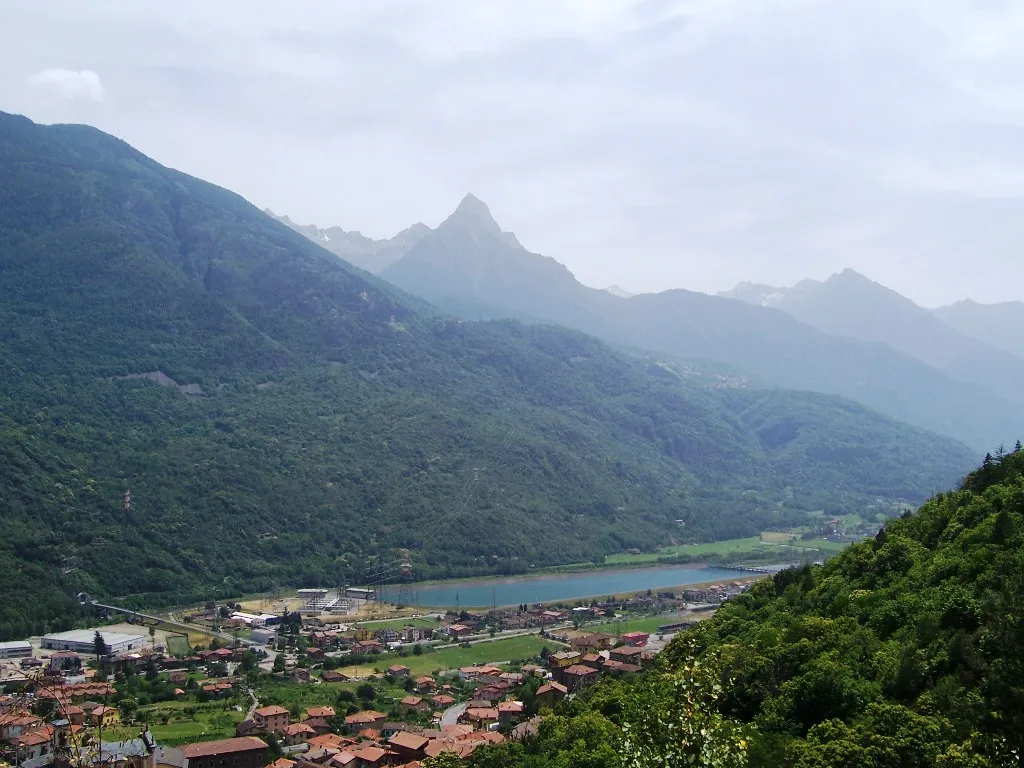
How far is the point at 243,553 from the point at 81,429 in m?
19.1

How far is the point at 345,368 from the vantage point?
106 metres

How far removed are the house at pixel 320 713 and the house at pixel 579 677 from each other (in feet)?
27.3

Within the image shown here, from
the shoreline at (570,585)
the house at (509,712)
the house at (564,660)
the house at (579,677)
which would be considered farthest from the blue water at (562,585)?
the house at (509,712)

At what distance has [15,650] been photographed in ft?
136

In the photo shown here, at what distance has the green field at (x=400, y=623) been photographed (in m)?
51.5

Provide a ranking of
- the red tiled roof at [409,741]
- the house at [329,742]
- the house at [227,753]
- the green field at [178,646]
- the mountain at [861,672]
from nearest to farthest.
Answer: the mountain at [861,672]
the house at [227,753]
the red tiled roof at [409,741]
the house at [329,742]
the green field at [178,646]

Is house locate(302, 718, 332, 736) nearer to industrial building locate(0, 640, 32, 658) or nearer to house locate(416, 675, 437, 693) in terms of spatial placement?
house locate(416, 675, 437, 693)

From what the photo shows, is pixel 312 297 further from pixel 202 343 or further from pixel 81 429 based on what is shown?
pixel 81 429

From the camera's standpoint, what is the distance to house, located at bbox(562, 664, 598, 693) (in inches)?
1294

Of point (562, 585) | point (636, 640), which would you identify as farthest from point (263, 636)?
point (562, 585)

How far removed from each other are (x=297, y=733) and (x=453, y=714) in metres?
5.60

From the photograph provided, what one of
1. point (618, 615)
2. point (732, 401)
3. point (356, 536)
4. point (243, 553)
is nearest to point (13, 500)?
point (243, 553)

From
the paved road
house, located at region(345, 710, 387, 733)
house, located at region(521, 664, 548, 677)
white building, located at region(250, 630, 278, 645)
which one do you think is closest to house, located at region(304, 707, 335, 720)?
house, located at region(345, 710, 387, 733)

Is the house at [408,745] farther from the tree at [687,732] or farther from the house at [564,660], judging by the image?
the tree at [687,732]
